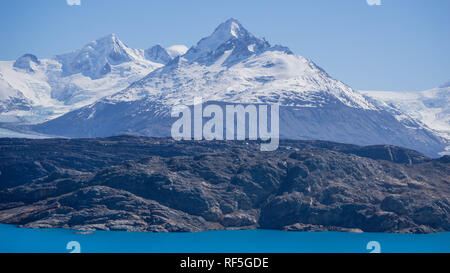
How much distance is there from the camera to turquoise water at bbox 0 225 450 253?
155 meters

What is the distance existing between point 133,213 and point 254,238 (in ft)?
117

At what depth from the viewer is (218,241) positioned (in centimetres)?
17325

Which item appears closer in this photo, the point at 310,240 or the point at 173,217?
the point at 310,240

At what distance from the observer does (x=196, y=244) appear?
166 meters

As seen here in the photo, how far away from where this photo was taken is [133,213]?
196625 millimetres

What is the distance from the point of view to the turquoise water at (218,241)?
155 meters
